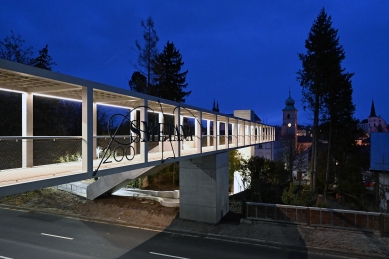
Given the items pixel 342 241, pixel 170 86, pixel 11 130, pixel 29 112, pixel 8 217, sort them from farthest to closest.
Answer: pixel 170 86
pixel 11 130
pixel 8 217
pixel 342 241
pixel 29 112

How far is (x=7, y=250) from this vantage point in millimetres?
9977

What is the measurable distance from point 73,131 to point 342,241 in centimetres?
1722

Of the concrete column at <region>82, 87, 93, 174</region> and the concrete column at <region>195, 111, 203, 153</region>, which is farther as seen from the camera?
the concrete column at <region>195, 111, 203, 153</region>

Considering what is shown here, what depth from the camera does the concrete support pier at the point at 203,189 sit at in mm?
13461

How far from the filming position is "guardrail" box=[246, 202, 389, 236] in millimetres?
11430

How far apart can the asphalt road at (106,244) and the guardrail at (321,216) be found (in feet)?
7.34

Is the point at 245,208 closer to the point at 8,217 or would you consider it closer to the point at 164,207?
the point at 164,207

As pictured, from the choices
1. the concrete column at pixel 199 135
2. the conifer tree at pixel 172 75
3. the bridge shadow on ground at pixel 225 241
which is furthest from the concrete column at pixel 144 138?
the conifer tree at pixel 172 75

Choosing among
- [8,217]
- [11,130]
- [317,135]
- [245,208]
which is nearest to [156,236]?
[245,208]

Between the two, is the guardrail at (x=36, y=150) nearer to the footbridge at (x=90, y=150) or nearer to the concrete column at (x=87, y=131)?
the footbridge at (x=90, y=150)

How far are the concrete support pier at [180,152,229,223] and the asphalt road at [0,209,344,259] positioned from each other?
1736 millimetres

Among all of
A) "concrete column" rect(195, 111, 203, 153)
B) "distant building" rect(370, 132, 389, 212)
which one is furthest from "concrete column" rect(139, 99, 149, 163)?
"distant building" rect(370, 132, 389, 212)

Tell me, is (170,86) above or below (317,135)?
above

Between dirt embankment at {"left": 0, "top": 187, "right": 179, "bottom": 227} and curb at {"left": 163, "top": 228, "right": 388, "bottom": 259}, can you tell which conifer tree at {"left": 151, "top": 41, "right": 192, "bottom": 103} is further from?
curb at {"left": 163, "top": 228, "right": 388, "bottom": 259}
